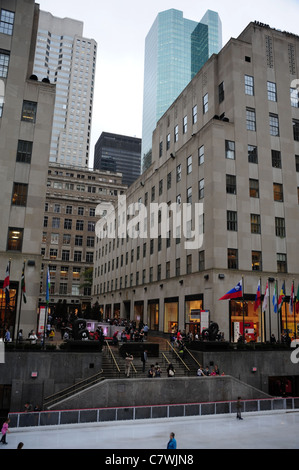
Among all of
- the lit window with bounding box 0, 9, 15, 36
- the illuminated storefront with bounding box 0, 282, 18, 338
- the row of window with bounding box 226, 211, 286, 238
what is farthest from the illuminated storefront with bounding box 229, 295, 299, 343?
the lit window with bounding box 0, 9, 15, 36

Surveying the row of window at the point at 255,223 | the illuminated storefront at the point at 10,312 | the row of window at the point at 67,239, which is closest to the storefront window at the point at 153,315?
the row of window at the point at 255,223

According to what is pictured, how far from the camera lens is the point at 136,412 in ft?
68.7

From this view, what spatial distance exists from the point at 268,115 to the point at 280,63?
8.11 meters

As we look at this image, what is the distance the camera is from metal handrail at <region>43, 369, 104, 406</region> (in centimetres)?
2361

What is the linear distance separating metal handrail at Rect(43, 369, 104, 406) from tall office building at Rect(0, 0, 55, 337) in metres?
9.52

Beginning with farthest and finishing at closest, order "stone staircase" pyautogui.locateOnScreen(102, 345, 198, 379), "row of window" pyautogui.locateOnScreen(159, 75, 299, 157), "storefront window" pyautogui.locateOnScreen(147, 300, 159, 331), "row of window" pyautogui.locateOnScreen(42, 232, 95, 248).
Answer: "row of window" pyautogui.locateOnScreen(42, 232, 95, 248)
"storefront window" pyautogui.locateOnScreen(147, 300, 159, 331)
"row of window" pyautogui.locateOnScreen(159, 75, 299, 157)
"stone staircase" pyautogui.locateOnScreen(102, 345, 198, 379)

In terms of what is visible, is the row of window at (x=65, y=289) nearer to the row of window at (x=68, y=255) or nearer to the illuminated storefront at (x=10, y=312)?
the row of window at (x=68, y=255)

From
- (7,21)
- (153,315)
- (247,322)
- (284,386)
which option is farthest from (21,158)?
(284,386)

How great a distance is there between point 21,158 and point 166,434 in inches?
1109

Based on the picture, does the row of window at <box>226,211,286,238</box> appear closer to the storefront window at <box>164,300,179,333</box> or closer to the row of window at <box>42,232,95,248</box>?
the storefront window at <box>164,300,179,333</box>

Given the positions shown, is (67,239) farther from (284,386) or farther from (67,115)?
(67,115)

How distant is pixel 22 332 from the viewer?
32250mm

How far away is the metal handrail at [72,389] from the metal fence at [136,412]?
3.78 m

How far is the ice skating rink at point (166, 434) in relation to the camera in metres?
17.1
